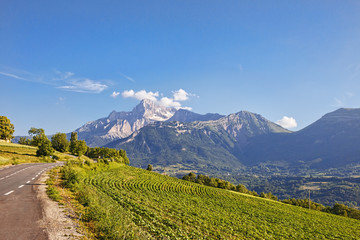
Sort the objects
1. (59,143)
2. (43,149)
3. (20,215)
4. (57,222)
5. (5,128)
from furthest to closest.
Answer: (59,143) < (5,128) < (43,149) < (20,215) < (57,222)

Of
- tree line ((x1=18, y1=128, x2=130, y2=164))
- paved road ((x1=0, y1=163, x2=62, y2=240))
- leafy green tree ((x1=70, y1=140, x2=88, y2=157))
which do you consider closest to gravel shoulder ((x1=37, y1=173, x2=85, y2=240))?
paved road ((x1=0, y1=163, x2=62, y2=240))

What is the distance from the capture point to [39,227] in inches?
573

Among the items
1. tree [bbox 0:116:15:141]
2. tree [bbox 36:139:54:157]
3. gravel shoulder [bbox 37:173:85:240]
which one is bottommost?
gravel shoulder [bbox 37:173:85:240]

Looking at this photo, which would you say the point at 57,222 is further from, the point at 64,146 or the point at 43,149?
the point at 64,146

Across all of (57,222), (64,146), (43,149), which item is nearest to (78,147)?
(64,146)

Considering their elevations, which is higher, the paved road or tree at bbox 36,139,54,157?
Result: tree at bbox 36,139,54,157

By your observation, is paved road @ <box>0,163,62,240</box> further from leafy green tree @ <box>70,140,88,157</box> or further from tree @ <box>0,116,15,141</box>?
tree @ <box>0,116,15,141</box>

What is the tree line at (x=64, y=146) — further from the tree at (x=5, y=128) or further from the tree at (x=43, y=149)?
the tree at (x=5, y=128)

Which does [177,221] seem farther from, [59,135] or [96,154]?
[96,154]

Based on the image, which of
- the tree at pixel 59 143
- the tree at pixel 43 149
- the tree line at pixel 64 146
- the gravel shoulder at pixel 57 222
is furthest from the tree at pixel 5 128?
the gravel shoulder at pixel 57 222

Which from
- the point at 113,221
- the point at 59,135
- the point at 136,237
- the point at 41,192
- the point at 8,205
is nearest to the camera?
the point at 136,237

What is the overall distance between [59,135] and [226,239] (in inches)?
4859

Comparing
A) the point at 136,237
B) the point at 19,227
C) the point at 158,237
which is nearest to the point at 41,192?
the point at 19,227

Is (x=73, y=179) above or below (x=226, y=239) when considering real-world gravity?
above
